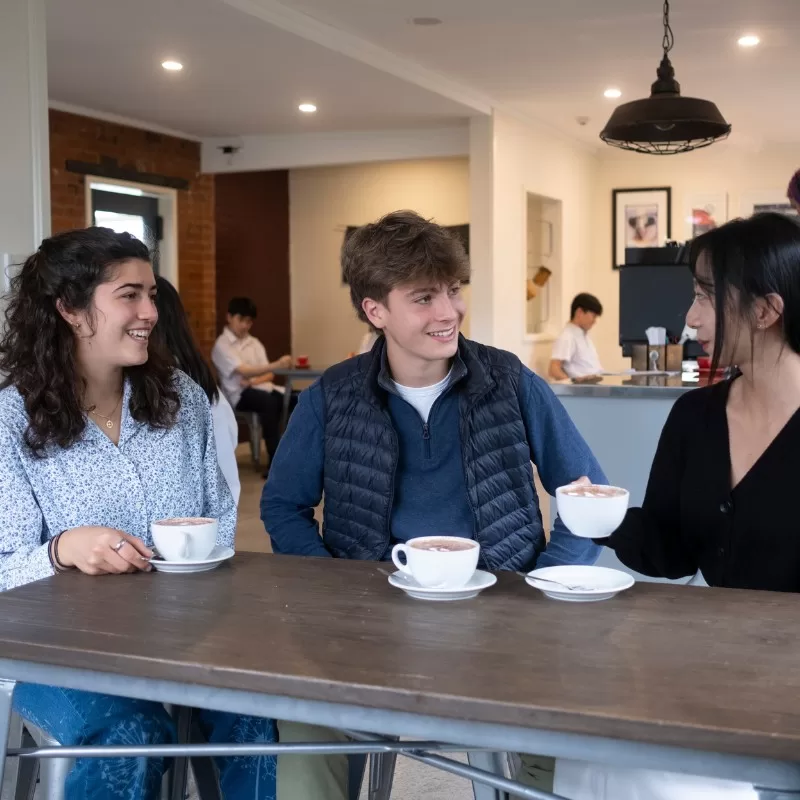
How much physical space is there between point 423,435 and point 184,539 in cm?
59

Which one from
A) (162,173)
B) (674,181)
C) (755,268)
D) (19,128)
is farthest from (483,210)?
(755,268)

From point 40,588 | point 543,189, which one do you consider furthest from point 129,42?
point 40,588

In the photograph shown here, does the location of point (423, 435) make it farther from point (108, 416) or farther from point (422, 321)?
point (108, 416)

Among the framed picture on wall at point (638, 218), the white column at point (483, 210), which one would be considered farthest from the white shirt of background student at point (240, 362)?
the framed picture on wall at point (638, 218)

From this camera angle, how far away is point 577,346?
8.06m

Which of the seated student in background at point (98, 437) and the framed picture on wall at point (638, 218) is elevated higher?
the framed picture on wall at point (638, 218)

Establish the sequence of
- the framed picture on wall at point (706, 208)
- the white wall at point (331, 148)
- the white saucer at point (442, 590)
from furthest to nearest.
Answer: the framed picture on wall at point (706, 208)
the white wall at point (331, 148)
the white saucer at point (442, 590)

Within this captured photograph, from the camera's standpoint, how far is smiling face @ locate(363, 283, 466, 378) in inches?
82.2

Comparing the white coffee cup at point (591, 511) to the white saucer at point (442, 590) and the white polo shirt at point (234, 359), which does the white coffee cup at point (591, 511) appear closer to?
the white saucer at point (442, 590)

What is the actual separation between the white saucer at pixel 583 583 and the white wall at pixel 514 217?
6.85m

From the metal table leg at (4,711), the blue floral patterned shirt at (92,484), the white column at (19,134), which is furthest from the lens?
the white column at (19,134)

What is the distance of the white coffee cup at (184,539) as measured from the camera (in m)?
1.69

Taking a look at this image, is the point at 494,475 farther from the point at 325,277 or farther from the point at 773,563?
the point at 325,277

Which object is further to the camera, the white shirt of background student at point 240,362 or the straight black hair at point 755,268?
the white shirt of background student at point 240,362
